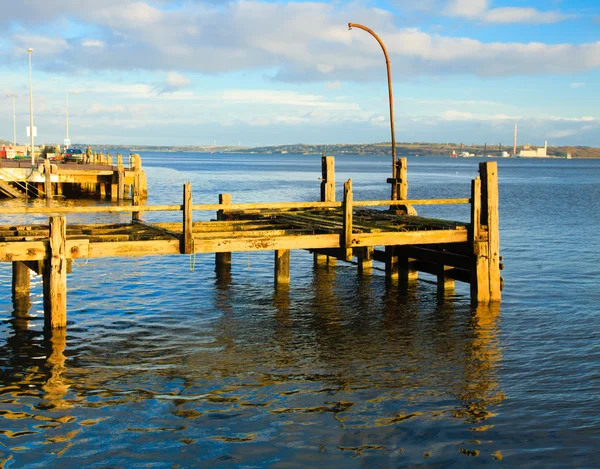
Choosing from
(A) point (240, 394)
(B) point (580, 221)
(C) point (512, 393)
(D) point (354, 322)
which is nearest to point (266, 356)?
(A) point (240, 394)

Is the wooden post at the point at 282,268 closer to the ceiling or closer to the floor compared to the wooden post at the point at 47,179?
closer to the floor

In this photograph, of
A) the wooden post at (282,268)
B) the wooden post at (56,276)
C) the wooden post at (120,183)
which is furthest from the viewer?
the wooden post at (120,183)

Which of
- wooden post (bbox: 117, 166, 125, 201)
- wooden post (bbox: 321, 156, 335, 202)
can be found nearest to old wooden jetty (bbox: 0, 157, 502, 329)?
wooden post (bbox: 321, 156, 335, 202)

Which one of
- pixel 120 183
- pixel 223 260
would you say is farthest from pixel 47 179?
pixel 223 260

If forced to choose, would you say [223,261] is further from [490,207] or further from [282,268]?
[490,207]

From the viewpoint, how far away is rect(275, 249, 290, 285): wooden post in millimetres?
19781

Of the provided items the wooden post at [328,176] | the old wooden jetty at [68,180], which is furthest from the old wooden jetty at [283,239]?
the old wooden jetty at [68,180]

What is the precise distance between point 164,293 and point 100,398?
8103 mm

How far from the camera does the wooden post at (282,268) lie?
19781 mm

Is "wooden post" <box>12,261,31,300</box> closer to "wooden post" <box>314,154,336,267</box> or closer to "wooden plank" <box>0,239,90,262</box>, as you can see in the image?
"wooden plank" <box>0,239,90,262</box>

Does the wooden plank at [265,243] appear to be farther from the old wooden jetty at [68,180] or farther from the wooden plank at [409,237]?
the old wooden jetty at [68,180]

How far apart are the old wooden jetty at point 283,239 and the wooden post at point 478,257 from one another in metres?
0.02

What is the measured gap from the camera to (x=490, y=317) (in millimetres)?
16828

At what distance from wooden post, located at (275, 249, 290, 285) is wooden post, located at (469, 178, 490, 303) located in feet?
16.4
